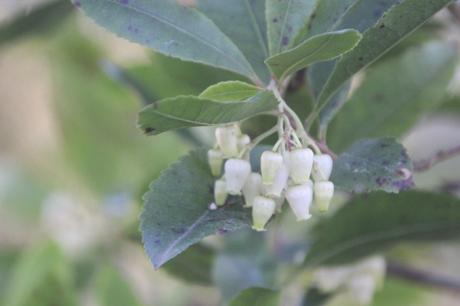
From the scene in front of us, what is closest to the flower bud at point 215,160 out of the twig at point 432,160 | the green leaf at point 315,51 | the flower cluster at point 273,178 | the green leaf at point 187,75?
the flower cluster at point 273,178

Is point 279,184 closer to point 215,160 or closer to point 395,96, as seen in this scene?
point 215,160

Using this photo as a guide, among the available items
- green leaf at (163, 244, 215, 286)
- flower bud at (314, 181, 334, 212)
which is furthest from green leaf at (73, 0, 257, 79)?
green leaf at (163, 244, 215, 286)

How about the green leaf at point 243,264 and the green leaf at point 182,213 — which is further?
the green leaf at point 243,264

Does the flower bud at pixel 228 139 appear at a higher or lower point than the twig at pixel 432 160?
higher

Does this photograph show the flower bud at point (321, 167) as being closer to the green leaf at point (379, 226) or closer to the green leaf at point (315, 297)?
the green leaf at point (379, 226)

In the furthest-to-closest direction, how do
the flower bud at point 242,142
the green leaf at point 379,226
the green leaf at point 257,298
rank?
the green leaf at point 379,226, the green leaf at point 257,298, the flower bud at point 242,142

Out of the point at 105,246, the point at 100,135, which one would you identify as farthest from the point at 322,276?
the point at 100,135

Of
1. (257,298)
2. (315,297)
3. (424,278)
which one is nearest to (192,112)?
(257,298)

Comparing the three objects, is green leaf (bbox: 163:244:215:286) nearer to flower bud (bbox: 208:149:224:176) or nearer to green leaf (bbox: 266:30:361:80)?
flower bud (bbox: 208:149:224:176)
